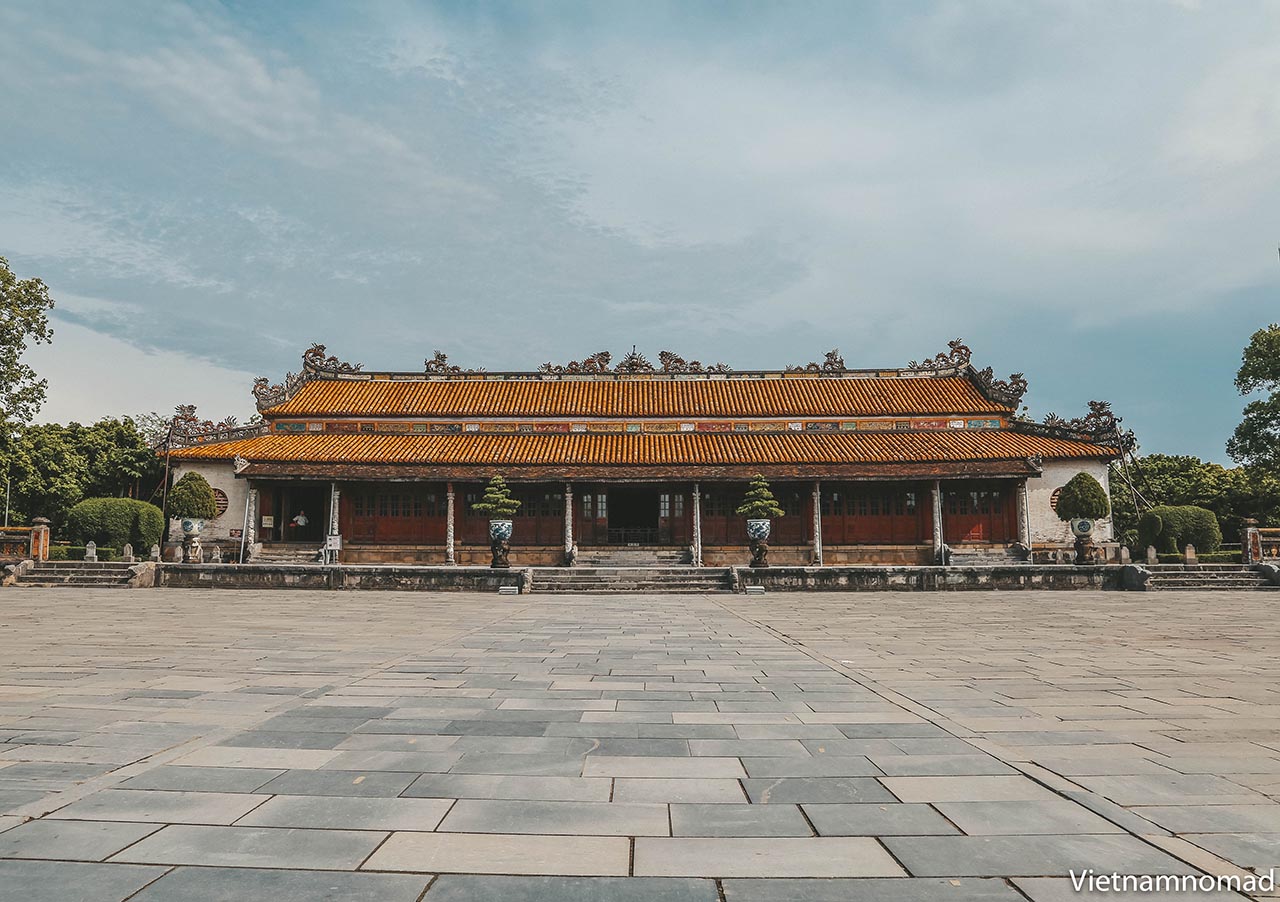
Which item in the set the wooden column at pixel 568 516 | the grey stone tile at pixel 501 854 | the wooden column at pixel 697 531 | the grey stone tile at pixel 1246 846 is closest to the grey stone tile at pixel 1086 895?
the grey stone tile at pixel 1246 846

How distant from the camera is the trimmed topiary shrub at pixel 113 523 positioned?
89.5 feet

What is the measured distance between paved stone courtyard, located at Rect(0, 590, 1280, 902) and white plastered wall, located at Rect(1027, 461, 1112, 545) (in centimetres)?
2151

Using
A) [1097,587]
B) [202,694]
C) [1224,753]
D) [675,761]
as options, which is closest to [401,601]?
[202,694]

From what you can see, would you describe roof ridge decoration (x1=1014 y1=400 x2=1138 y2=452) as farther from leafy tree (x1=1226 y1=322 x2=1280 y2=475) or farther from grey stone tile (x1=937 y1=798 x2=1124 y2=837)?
grey stone tile (x1=937 y1=798 x2=1124 y2=837)

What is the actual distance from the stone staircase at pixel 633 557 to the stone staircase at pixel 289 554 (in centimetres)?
1058

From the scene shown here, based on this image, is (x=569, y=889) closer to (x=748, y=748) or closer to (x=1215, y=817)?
(x=748, y=748)

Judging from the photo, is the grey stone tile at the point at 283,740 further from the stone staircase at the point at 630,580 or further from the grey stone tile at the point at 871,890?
the stone staircase at the point at 630,580

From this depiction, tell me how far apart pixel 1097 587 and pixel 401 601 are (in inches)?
766

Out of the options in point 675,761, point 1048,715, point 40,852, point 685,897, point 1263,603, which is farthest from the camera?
point 1263,603

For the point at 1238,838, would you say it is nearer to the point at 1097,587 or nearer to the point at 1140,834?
the point at 1140,834

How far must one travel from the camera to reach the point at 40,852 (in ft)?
9.73

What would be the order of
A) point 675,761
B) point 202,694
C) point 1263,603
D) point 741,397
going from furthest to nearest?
point 741,397
point 1263,603
point 202,694
point 675,761

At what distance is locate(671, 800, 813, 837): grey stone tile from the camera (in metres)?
3.27

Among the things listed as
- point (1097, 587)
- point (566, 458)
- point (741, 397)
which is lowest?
point (1097, 587)
